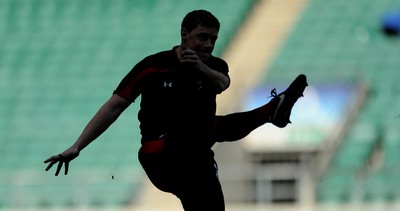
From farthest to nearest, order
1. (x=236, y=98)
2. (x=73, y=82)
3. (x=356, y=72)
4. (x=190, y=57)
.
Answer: (x=73, y=82)
(x=356, y=72)
(x=236, y=98)
(x=190, y=57)

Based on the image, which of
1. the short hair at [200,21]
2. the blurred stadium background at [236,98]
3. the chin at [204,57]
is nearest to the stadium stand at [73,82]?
the blurred stadium background at [236,98]

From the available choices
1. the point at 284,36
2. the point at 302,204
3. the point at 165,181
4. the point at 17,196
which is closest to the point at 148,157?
the point at 165,181

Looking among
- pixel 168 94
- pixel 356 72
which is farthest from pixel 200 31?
pixel 356 72

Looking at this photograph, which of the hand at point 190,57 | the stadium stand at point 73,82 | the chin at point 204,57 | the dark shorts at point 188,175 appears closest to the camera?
the hand at point 190,57

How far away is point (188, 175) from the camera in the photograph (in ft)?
15.4

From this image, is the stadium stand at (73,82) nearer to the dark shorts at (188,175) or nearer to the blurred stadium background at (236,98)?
the blurred stadium background at (236,98)

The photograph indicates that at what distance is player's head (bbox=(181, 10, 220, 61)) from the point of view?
4.48 metres

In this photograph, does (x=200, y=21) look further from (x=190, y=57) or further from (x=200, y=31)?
(x=190, y=57)

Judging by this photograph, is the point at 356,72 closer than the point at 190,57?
No

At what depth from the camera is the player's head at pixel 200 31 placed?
448 centimetres

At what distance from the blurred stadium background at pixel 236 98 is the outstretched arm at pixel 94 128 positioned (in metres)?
5.82

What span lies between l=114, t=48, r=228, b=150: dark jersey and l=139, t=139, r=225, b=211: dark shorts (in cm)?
9

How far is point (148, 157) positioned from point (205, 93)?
0.39m

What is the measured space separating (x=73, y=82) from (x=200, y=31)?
28.1 ft
